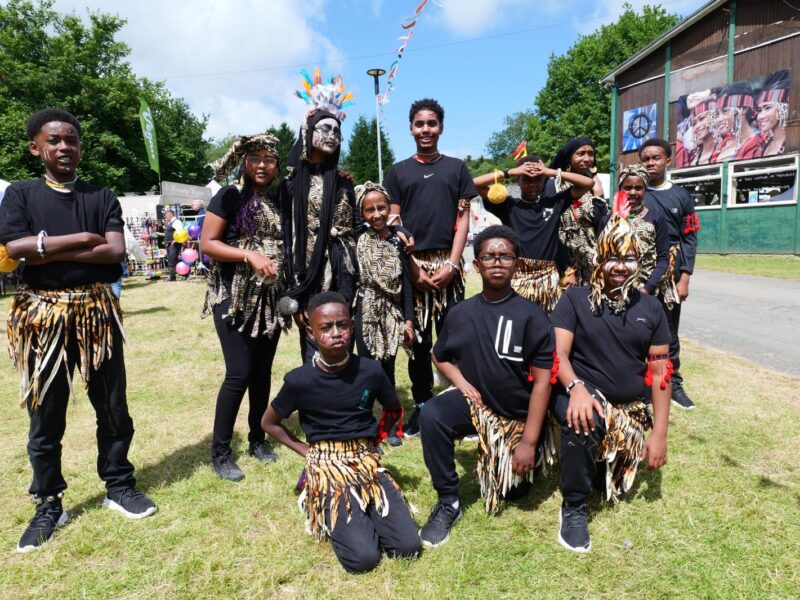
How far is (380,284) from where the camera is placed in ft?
11.8

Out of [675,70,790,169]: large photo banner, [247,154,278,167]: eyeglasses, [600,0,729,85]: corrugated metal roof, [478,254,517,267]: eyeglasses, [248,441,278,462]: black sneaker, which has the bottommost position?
[248,441,278,462]: black sneaker

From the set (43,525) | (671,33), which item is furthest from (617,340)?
(671,33)

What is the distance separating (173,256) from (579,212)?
14387 millimetres

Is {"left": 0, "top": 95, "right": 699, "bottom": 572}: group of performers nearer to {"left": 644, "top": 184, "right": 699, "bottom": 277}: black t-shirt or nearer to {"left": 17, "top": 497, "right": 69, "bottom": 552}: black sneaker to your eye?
{"left": 17, "top": 497, "right": 69, "bottom": 552}: black sneaker

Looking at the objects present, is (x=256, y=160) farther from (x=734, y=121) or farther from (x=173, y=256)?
(x=734, y=121)

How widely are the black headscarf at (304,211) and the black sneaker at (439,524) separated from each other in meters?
1.47

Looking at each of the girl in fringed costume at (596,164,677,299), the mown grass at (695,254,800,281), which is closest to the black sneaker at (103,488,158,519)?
→ the girl in fringed costume at (596,164,677,299)

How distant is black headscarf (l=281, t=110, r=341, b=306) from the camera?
3.32 metres

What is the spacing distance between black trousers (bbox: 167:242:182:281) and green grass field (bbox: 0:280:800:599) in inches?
489

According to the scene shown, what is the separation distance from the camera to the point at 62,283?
9.03ft

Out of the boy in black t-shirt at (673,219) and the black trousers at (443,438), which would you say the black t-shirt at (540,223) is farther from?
the black trousers at (443,438)

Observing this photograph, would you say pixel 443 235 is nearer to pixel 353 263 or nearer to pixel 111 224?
pixel 353 263

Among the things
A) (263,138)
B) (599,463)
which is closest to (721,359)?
(599,463)


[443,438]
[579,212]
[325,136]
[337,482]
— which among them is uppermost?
[325,136]
